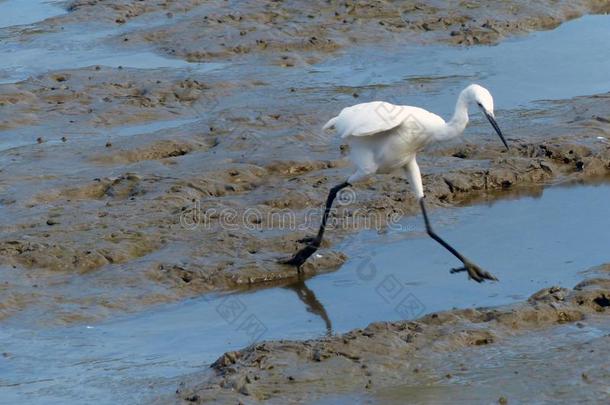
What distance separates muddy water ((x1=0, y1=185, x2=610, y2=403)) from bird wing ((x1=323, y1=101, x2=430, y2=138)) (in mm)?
1098

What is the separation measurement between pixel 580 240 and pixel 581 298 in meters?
1.57

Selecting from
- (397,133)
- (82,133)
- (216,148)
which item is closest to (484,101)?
(397,133)

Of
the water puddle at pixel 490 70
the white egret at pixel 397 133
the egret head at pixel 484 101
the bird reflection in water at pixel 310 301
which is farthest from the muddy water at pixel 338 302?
the water puddle at pixel 490 70

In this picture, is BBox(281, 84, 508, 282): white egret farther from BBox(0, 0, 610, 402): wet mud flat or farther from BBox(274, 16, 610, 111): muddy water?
BBox(274, 16, 610, 111): muddy water

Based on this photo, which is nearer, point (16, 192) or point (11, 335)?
point (11, 335)

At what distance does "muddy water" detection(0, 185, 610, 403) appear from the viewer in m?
6.79

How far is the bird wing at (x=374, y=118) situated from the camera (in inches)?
305

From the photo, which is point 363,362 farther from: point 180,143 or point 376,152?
point 180,143

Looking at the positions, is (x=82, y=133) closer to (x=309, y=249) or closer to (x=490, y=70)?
(x=309, y=249)

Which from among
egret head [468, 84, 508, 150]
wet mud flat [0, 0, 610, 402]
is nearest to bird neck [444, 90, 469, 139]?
egret head [468, 84, 508, 150]

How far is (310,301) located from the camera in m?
8.05

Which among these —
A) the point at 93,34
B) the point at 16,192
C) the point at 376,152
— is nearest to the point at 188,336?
the point at 376,152

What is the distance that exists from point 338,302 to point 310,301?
200 mm

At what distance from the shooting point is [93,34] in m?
15.2
